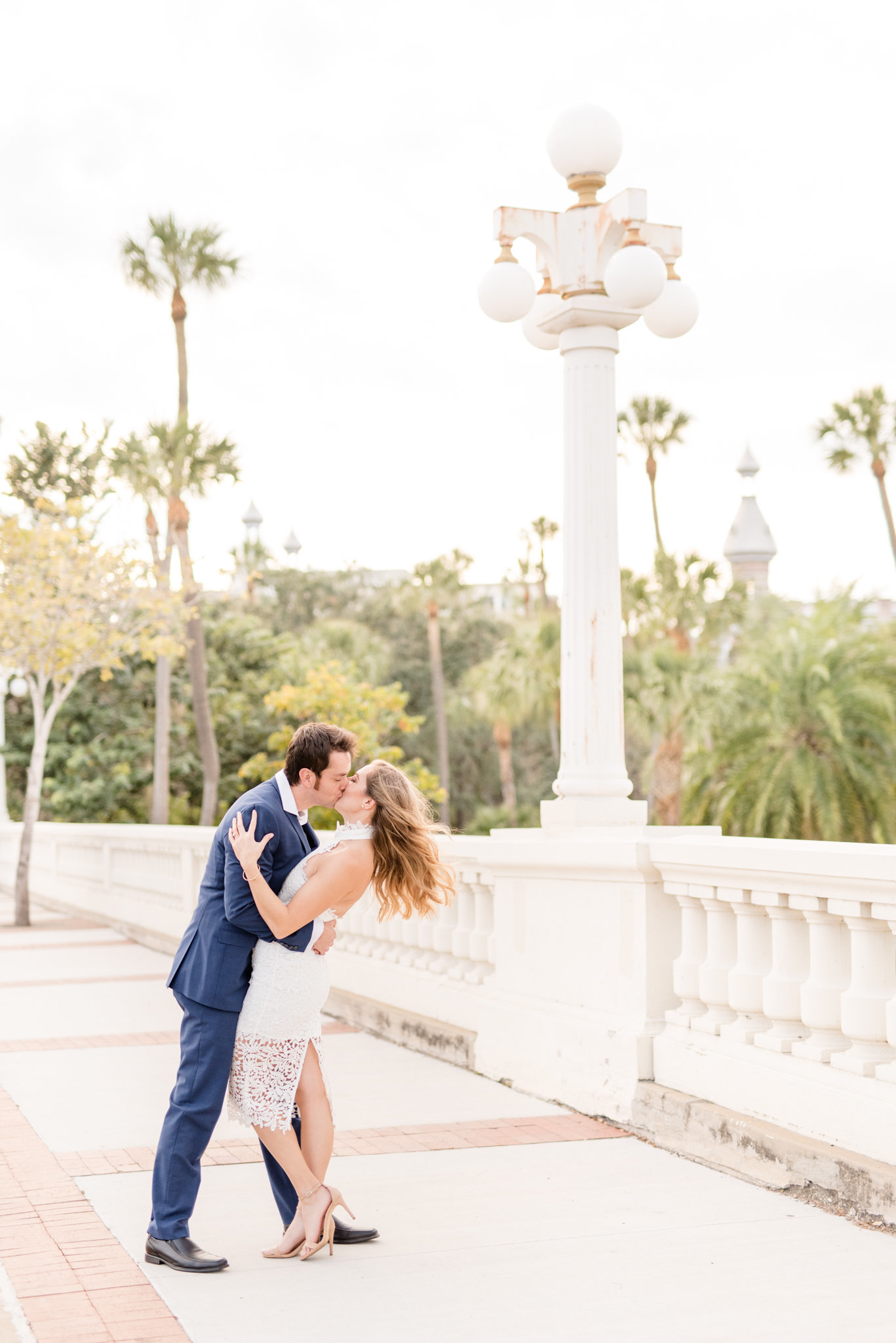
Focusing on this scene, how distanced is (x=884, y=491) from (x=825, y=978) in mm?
35390

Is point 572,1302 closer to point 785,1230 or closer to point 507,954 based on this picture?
point 785,1230

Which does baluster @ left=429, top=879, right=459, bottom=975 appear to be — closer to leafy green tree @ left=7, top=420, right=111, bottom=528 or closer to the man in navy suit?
the man in navy suit

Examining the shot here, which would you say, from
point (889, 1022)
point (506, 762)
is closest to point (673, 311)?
point (889, 1022)

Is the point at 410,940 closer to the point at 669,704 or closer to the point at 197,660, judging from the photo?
the point at 197,660

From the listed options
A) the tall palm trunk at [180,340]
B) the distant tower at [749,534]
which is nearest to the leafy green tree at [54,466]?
the tall palm trunk at [180,340]

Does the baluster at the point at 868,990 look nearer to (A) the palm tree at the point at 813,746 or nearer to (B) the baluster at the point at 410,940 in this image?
(B) the baluster at the point at 410,940

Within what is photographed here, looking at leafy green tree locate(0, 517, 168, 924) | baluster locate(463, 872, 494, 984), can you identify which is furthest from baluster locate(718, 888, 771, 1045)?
leafy green tree locate(0, 517, 168, 924)

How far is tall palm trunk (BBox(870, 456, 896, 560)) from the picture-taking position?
38062mm

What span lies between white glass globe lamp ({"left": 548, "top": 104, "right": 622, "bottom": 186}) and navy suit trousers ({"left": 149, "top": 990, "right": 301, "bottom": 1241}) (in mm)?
4987

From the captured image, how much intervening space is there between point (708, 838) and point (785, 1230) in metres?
1.77

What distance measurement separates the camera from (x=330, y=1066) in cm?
793

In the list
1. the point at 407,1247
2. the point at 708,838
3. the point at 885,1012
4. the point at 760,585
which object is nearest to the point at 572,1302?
the point at 407,1247

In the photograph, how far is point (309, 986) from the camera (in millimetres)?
4551

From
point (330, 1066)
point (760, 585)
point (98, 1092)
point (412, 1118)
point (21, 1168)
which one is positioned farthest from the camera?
point (760, 585)
